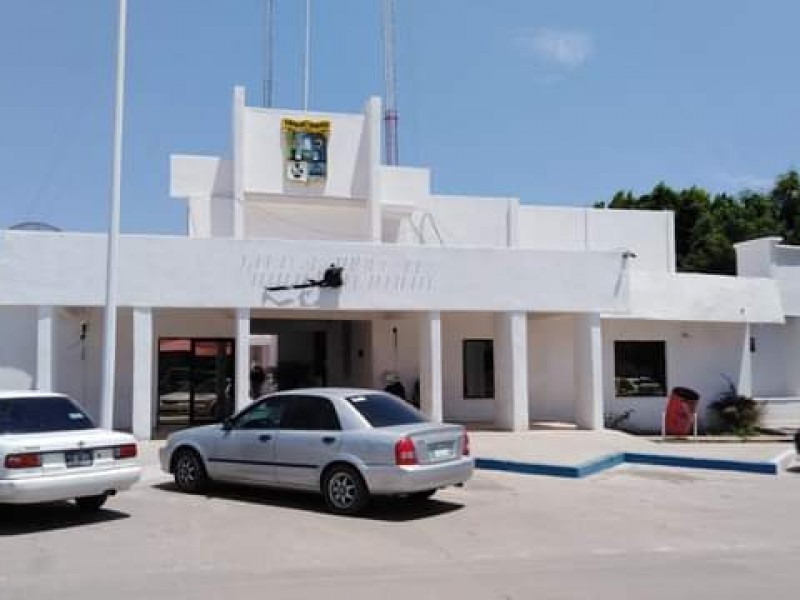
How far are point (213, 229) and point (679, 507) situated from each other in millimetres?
15982

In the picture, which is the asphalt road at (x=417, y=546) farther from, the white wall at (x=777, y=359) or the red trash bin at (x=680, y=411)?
the white wall at (x=777, y=359)

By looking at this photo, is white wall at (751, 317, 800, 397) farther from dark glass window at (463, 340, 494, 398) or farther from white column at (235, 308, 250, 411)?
white column at (235, 308, 250, 411)

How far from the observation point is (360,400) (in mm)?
10992

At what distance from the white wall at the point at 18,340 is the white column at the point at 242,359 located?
4.87 m

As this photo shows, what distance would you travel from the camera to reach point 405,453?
10.1 meters

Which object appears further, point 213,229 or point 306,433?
point 213,229

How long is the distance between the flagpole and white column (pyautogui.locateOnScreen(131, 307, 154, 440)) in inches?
127

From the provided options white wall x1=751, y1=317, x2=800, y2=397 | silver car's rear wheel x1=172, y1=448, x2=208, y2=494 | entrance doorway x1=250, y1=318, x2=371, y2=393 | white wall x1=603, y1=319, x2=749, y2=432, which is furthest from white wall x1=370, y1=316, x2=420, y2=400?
silver car's rear wheel x1=172, y1=448, x2=208, y2=494

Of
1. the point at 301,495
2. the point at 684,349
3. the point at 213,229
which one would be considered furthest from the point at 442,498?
the point at 684,349

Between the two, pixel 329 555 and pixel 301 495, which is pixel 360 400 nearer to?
pixel 301 495

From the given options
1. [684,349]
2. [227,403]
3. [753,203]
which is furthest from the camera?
[753,203]

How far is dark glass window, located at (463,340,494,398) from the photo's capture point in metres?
24.1

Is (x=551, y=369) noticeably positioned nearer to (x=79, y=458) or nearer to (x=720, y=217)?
(x=79, y=458)

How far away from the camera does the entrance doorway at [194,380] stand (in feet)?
74.3
